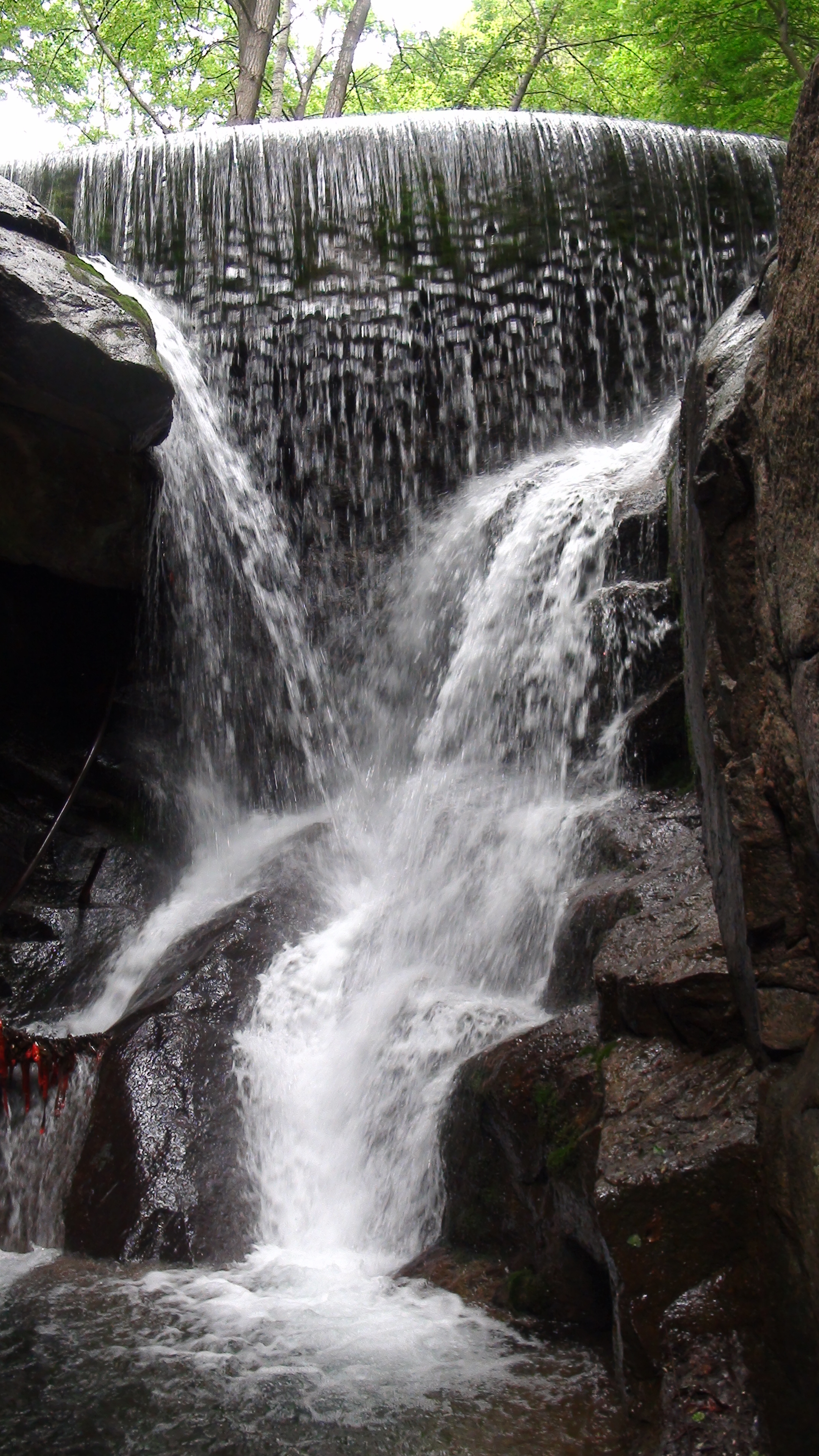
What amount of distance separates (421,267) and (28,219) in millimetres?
4355

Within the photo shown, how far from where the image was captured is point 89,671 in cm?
773

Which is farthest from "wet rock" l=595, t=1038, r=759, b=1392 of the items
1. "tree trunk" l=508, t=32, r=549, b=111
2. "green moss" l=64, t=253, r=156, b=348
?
"tree trunk" l=508, t=32, r=549, b=111

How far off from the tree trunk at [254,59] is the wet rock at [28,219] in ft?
29.6

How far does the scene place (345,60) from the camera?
17.2m

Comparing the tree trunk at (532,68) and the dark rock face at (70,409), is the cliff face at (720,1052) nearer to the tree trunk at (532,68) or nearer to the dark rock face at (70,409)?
the dark rock face at (70,409)

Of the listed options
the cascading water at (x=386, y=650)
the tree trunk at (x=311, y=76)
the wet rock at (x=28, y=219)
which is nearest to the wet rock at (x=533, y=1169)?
the cascading water at (x=386, y=650)

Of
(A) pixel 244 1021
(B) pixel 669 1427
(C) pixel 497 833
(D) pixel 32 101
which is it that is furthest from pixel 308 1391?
(D) pixel 32 101

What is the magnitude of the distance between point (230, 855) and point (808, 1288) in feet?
17.7

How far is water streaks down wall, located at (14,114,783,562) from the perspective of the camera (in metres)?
9.25

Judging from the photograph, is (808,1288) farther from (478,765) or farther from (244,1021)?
(478,765)

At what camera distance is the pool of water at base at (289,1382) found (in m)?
2.67

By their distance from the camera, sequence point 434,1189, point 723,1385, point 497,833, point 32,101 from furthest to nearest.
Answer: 1. point 32,101
2. point 497,833
3. point 434,1189
4. point 723,1385

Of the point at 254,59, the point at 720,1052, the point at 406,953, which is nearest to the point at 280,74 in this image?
the point at 254,59

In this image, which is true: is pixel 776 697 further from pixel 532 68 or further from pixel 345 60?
pixel 345 60
